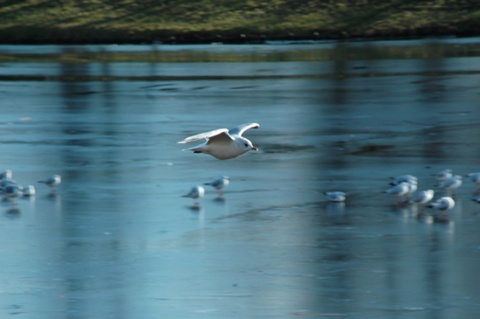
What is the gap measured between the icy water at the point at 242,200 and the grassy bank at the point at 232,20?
908 centimetres

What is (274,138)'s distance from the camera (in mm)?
17188

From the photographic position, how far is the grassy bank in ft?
114

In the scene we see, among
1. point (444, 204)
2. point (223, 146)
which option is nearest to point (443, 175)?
point (444, 204)

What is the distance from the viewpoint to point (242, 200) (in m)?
12.8

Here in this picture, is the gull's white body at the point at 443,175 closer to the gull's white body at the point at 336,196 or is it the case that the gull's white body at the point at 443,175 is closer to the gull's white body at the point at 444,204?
the gull's white body at the point at 444,204

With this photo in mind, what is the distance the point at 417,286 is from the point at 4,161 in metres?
7.59

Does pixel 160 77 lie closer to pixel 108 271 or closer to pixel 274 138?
pixel 274 138

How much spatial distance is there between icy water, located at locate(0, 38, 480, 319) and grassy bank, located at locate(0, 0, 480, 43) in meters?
9.08

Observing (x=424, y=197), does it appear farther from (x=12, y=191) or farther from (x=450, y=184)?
(x=12, y=191)

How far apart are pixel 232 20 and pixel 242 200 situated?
23.9 meters

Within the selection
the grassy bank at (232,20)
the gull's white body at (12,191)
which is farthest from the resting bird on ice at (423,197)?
the grassy bank at (232,20)

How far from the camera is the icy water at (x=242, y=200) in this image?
30.4ft

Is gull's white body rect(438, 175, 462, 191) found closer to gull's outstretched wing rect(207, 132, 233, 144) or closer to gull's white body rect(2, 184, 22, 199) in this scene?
gull's outstretched wing rect(207, 132, 233, 144)

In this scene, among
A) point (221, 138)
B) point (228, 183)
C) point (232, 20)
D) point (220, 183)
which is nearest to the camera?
point (221, 138)
